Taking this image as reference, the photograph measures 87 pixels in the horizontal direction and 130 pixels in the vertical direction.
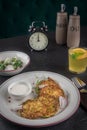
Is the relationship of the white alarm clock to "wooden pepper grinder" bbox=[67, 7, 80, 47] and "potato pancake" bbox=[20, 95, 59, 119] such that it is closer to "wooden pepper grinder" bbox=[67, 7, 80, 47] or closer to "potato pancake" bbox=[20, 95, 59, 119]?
"wooden pepper grinder" bbox=[67, 7, 80, 47]

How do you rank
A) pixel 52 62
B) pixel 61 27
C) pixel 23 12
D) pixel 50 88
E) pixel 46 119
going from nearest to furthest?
pixel 46 119
pixel 50 88
pixel 52 62
pixel 61 27
pixel 23 12

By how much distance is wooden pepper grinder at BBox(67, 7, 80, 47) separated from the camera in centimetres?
135

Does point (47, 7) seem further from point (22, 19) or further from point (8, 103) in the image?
point (8, 103)

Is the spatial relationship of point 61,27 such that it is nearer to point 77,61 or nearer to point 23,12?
point 77,61

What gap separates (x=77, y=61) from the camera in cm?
120

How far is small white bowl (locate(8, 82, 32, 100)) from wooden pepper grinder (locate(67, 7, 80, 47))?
470 mm

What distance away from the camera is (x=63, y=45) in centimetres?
148

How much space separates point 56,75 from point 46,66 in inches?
5.7

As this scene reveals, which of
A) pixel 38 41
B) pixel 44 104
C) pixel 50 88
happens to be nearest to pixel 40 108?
pixel 44 104

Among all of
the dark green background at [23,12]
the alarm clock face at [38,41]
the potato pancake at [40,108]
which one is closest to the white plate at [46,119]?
the potato pancake at [40,108]

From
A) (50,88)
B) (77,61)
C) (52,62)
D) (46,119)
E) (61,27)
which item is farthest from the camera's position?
(61,27)

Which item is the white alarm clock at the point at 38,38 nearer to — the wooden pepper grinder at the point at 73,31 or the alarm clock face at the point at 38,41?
the alarm clock face at the point at 38,41

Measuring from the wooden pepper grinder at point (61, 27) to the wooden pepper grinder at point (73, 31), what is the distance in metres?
0.05

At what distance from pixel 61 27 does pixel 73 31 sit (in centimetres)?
8
